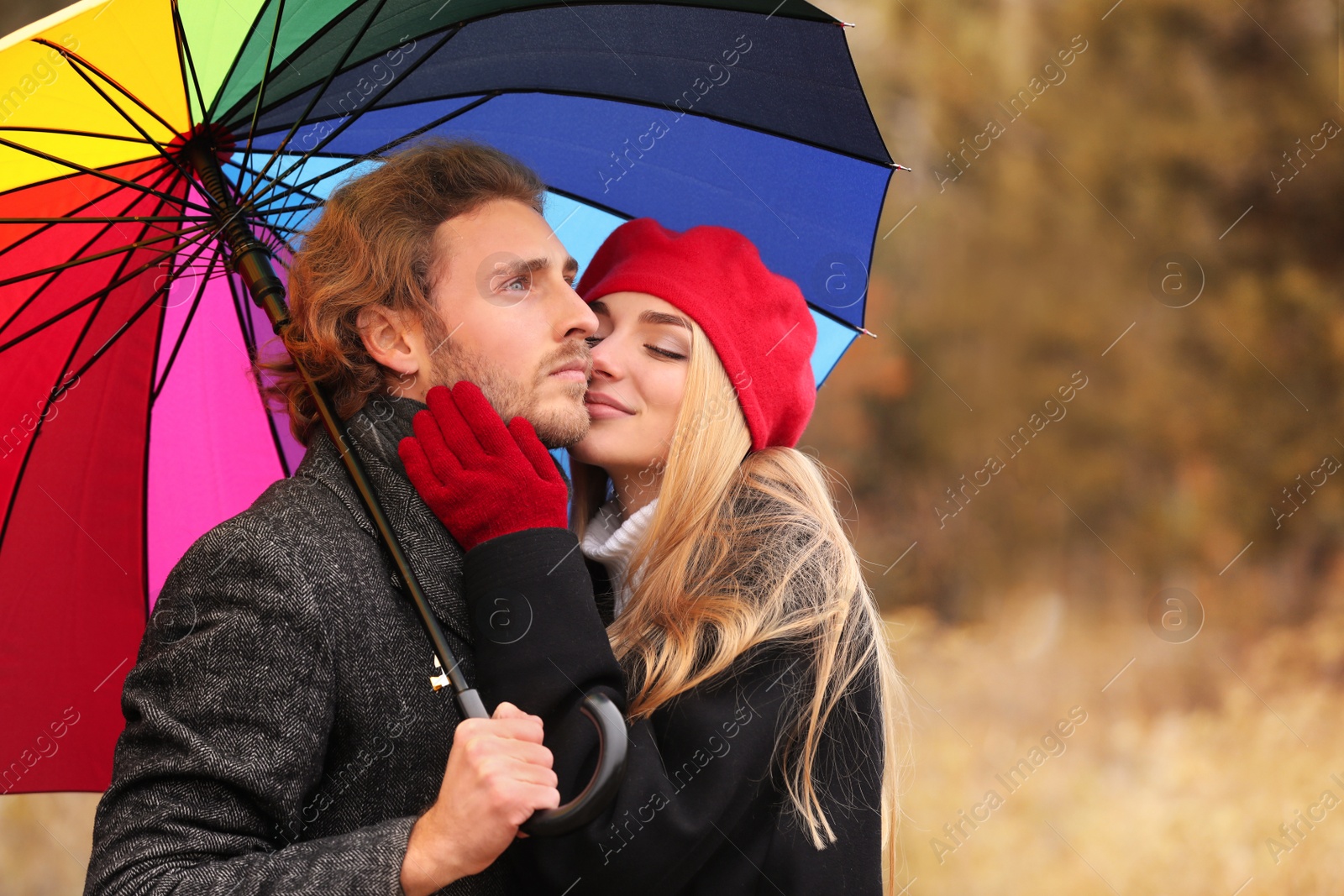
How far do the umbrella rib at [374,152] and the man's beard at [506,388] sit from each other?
38 cm

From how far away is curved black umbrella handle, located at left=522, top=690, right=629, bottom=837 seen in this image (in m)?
1.58

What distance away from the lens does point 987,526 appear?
787 cm

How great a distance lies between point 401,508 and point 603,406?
751mm

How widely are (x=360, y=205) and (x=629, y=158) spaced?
675 millimetres

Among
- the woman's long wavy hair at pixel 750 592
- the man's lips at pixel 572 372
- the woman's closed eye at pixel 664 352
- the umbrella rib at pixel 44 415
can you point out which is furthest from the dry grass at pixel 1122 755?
the umbrella rib at pixel 44 415

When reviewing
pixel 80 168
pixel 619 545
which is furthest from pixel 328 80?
pixel 619 545

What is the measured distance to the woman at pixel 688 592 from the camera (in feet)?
6.31

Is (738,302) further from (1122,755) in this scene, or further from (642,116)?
(1122,755)

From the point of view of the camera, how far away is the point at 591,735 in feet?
6.10

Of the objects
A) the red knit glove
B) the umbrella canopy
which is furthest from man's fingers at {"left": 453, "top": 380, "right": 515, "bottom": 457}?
the umbrella canopy

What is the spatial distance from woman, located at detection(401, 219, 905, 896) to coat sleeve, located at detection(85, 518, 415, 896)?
0.99ft

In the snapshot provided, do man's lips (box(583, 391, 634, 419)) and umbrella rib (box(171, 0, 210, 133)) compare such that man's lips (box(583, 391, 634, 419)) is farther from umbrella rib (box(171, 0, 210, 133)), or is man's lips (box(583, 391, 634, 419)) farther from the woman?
umbrella rib (box(171, 0, 210, 133))

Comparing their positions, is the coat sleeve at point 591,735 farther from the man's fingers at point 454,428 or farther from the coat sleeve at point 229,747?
the coat sleeve at point 229,747

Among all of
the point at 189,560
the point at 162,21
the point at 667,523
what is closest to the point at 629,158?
the point at 667,523
